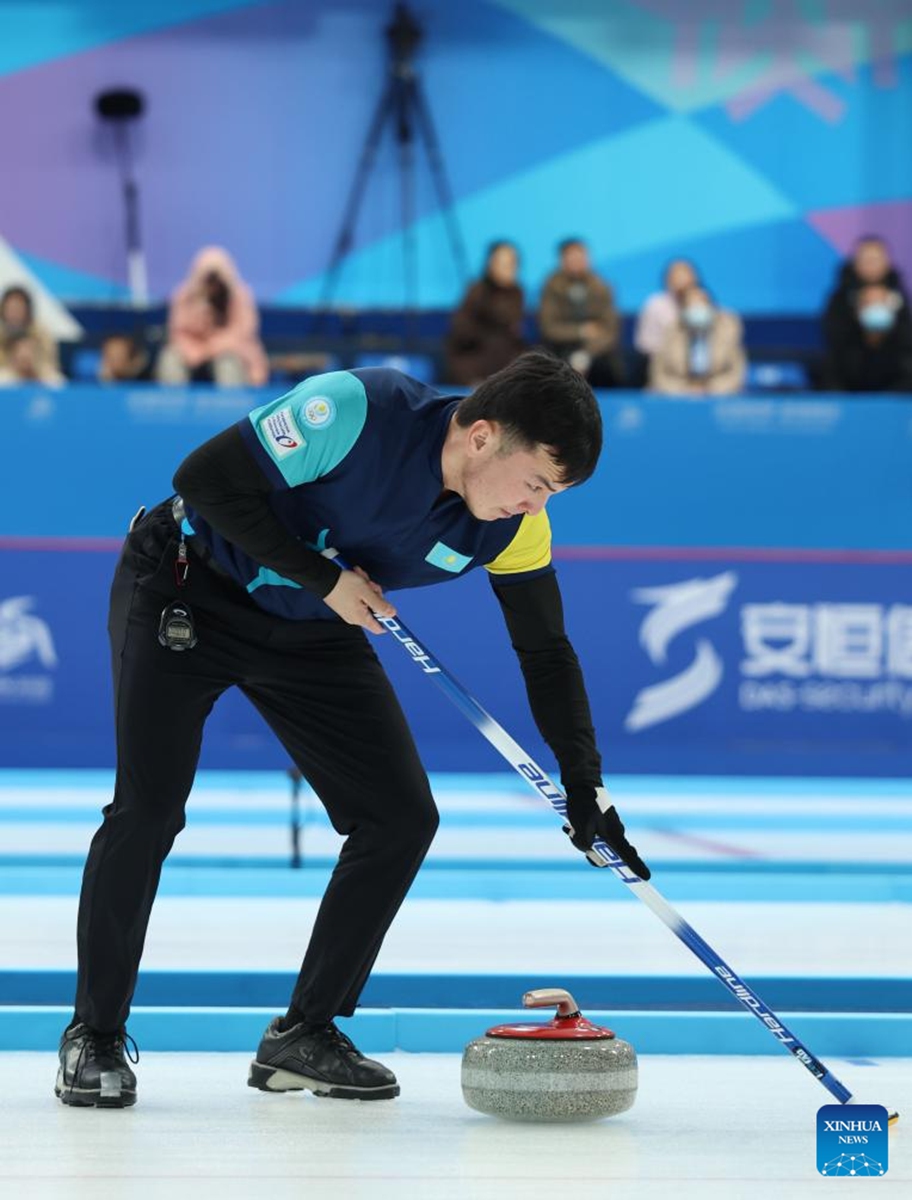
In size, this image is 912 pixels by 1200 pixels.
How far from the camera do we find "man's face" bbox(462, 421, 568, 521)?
9.51ft

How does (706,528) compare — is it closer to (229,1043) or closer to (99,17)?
(229,1043)

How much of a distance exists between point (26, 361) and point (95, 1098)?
704 centimetres

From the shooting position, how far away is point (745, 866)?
585 cm

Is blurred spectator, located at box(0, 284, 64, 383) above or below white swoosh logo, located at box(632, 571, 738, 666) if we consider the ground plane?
above

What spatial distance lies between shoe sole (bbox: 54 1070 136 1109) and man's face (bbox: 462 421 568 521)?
1.12 meters

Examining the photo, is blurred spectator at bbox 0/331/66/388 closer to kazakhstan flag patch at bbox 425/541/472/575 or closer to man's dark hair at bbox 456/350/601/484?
kazakhstan flag patch at bbox 425/541/472/575

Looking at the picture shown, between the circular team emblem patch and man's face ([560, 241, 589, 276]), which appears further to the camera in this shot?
man's face ([560, 241, 589, 276])

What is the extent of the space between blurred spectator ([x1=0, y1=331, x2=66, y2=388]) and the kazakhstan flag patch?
671 cm

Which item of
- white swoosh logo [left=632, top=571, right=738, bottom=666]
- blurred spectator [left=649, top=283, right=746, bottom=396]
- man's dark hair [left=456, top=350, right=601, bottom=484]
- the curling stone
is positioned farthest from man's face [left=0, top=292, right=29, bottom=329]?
the curling stone

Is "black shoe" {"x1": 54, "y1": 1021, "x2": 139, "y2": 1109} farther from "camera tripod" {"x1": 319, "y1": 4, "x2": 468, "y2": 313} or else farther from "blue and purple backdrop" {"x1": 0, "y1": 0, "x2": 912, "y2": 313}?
"blue and purple backdrop" {"x1": 0, "y1": 0, "x2": 912, "y2": 313}

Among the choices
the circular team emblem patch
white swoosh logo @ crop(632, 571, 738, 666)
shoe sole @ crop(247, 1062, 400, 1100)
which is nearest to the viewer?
the circular team emblem patch

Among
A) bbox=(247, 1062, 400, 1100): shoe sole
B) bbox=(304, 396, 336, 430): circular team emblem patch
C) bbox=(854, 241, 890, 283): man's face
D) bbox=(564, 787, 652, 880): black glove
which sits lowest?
bbox=(247, 1062, 400, 1100): shoe sole

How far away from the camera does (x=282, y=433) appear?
9.85ft

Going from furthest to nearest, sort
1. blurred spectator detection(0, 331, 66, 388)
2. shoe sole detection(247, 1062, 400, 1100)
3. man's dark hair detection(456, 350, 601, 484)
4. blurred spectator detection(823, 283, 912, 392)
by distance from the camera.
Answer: blurred spectator detection(823, 283, 912, 392) < blurred spectator detection(0, 331, 66, 388) < shoe sole detection(247, 1062, 400, 1100) < man's dark hair detection(456, 350, 601, 484)
